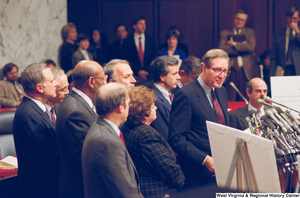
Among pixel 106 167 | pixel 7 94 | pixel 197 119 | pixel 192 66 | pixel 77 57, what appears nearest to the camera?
pixel 106 167

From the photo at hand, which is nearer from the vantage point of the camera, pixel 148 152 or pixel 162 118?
pixel 148 152

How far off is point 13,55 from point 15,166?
399cm

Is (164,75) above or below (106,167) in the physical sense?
above

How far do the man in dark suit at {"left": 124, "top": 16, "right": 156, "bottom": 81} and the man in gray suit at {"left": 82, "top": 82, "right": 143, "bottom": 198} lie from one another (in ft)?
14.4

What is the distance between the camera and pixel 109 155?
5.82 ft

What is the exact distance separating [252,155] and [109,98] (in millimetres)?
753

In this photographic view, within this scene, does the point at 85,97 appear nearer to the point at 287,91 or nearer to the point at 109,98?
the point at 109,98

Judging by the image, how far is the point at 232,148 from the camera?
1.76 metres

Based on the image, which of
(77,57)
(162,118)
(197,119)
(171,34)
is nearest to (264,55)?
(171,34)

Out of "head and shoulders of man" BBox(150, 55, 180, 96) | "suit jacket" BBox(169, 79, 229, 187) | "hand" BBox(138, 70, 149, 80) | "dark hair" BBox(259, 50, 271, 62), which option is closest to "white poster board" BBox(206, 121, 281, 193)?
"suit jacket" BBox(169, 79, 229, 187)

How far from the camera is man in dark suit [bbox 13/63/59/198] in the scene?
242cm

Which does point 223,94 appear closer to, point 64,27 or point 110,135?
point 110,135

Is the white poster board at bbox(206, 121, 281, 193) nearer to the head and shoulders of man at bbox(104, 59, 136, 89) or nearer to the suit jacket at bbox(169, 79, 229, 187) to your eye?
the suit jacket at bbox(169, 79, 229, 187)

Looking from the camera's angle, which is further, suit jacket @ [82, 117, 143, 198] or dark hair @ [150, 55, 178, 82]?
dark hair @ [150, 55, 178, 82]
